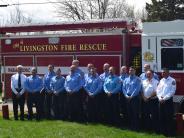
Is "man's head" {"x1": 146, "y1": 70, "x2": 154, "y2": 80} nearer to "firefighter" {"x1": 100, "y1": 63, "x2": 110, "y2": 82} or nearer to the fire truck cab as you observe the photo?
the fire truck cab

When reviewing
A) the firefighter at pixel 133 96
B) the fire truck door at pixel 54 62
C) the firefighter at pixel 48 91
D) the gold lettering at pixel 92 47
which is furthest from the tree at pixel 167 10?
the firefighter at pixel 133 96

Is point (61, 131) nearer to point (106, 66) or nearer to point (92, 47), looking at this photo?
point (106, 66)

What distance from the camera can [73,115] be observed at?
583 inches

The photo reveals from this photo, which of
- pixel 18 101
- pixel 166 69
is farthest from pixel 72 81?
pixel 166 69

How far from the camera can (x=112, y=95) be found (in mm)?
13938

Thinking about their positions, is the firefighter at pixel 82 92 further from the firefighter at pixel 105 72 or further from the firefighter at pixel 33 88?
the firefighter at pixel 33 88

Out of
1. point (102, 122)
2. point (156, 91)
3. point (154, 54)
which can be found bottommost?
point (102, 122)

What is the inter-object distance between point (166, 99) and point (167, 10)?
3351 cm

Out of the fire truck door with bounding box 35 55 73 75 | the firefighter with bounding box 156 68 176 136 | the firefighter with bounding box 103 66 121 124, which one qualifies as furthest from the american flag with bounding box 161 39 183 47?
the fire truck door with bounding box 35 55 73 75

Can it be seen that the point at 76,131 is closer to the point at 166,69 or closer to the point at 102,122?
the point at 102,122

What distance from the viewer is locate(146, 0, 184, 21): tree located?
44344mm

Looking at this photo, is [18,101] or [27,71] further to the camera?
[27,71]

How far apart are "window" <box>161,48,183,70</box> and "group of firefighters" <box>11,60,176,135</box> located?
56 centimetres

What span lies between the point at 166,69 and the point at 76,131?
9.21 ft
